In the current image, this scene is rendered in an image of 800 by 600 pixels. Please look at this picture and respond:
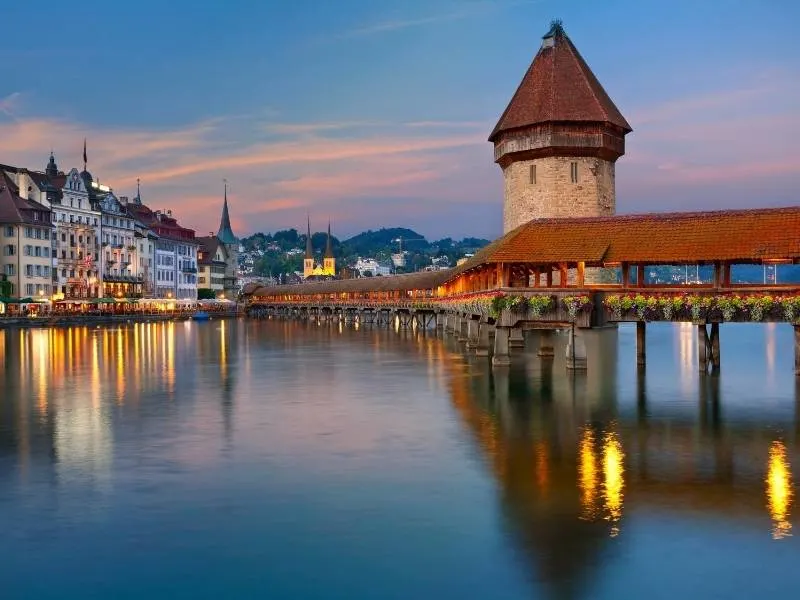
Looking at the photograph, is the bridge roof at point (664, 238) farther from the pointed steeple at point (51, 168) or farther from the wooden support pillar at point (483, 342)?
the pointed steeple at point (51, 168)

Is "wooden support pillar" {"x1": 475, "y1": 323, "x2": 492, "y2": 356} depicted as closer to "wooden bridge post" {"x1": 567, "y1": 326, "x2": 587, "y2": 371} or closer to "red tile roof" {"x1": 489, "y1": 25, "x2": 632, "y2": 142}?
"wooden bridge post" {"x1": 567, "y1": 326, "x2": 587, "y2": 371}

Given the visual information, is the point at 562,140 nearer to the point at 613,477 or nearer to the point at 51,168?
the point at 613,477

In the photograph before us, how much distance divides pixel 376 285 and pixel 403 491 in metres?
107

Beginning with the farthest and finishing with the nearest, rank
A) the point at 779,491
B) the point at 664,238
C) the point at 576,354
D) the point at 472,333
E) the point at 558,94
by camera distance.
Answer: the point at 558,94, the point at 472,333, the point at 576,354, the point at 664,238, the point at 779,491

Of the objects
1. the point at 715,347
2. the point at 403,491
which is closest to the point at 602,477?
the point at 403,491

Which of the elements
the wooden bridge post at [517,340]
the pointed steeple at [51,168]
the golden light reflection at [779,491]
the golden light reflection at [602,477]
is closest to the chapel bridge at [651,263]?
the golden light reflection at [602,477]

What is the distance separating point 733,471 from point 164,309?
128088 millimetres

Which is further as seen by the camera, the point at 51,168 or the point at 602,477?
the point at 51,168

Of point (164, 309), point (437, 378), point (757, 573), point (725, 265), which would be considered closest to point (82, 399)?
point (437, 378)

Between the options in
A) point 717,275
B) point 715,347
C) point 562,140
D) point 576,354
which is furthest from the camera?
point 562,140

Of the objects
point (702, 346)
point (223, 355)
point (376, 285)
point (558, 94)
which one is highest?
point (558, 94)

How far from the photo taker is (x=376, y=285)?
125312 millimetres

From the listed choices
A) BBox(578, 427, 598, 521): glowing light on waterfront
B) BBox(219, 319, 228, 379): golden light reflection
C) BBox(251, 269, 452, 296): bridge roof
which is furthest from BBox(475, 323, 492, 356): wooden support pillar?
BBox(251, 269, 452, 296): bridge roof

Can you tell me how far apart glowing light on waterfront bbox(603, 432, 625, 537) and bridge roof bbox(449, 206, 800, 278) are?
478 inches
